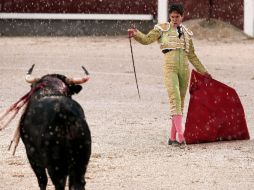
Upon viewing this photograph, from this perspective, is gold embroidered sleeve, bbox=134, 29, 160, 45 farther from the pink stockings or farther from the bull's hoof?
the bull's hoof

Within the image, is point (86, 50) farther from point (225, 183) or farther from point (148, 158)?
point (225, 183)

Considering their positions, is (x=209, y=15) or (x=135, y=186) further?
(x=209, y=15)

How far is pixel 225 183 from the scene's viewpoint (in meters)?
5.38

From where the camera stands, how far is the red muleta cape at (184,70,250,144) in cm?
712

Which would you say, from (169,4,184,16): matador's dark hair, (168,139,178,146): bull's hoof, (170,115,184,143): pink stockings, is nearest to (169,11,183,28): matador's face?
(169,4,184,16): matador's dark hair

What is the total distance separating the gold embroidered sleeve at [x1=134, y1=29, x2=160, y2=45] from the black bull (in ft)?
8.24

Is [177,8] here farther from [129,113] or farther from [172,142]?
[129,113]

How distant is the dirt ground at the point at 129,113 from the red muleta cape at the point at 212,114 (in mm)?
110

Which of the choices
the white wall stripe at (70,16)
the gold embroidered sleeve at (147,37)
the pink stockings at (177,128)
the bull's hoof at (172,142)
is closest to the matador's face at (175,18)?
the gold embroidered sleeve at (147,37)

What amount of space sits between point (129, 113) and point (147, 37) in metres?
1.98

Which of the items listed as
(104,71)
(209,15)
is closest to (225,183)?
(104,71)

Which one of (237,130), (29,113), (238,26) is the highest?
(29,113)

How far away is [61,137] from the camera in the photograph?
4195 millimetres

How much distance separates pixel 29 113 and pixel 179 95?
2.65 m
